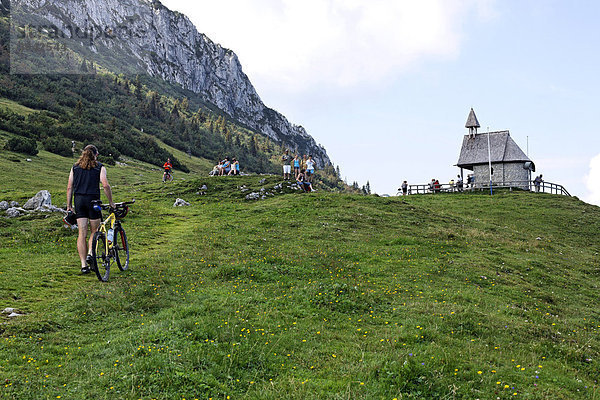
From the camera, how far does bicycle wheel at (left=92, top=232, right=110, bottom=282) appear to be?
11391 mm

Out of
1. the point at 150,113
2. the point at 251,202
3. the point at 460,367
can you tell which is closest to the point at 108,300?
the point at 460,367

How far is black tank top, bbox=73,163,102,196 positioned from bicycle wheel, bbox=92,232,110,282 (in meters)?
1.27

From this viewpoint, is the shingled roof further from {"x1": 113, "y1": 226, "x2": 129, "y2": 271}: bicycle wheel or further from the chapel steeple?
{"x1": 113, "y1": 226, "x2": 129, "y2": 271}: bicycle wheel

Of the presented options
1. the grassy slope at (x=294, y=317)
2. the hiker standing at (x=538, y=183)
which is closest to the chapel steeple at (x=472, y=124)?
the hiker standing at (x=538, y=183)

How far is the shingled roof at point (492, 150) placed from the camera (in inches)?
2484

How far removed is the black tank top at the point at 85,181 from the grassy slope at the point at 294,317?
8.86 ft

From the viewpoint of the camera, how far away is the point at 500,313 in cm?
1159

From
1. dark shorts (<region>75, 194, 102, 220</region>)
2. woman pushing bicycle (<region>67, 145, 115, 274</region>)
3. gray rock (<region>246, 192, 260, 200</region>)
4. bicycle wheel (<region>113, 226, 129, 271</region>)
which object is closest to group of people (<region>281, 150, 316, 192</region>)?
gray rock (<region>246, 192, 260, 200</region>)

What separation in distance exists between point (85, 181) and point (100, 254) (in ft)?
7.24

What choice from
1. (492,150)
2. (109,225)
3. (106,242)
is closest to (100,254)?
(106,242)

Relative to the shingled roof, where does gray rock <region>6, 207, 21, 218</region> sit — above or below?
below

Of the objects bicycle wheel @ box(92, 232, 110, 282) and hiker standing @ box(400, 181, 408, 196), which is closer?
bicycle wheel @ box(92, 232, 110, 282)

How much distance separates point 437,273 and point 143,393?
12854mm

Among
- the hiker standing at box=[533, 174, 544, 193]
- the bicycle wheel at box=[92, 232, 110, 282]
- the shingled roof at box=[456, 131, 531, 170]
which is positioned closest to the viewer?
the bicycle wheel at box=[92, 232, 110, 282]
